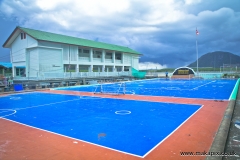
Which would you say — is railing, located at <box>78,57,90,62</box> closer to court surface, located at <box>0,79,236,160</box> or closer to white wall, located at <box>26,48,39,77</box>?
white wall, located at <box>26,48,39,77</box>

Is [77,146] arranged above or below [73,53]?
below

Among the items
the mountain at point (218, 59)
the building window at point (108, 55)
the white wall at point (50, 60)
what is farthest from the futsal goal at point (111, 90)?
the mountain at point (218, 59)

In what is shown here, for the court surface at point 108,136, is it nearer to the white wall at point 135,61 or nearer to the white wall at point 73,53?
Result: the white wall at point 73,53

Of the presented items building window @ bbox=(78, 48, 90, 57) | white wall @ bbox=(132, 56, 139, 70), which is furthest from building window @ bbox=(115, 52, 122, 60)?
building window @ bbox=(78, 48, 90, 57)

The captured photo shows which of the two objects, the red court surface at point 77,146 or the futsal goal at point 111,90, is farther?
the futsal goal at point 111,90

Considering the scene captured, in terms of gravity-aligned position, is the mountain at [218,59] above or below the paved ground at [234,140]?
above

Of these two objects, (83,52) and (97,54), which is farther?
(97,54)

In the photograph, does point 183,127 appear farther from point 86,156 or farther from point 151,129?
point 86,156

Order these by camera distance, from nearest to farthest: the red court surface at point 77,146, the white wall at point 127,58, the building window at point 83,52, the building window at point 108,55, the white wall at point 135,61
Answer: the red court surface at point 77,146
the building window at point 83,52
the building window at point 108,55
the white wall at point 127,58
the white wall at point 135,61

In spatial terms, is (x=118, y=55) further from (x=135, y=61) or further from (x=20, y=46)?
(x=20, y=46)

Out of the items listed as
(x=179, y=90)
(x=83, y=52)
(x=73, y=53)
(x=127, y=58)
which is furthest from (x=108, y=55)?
(x=179, y=90)

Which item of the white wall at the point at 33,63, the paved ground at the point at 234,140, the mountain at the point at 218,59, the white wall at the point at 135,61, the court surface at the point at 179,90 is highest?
the mountain at the point at 218,59

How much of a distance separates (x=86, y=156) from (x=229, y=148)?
14.4 ft

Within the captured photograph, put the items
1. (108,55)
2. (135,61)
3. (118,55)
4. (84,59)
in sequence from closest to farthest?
(84,59)
(108,55)
(118,55)
(135,61)
